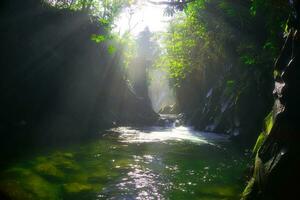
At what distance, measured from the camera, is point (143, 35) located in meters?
81.9

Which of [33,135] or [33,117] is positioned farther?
[33,117]

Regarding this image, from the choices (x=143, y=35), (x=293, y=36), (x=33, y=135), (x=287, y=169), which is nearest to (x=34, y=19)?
(x=33, y=135)

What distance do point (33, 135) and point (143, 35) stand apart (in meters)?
68.3

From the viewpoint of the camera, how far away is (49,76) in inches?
835

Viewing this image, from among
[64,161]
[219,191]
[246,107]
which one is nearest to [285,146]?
[219,191]

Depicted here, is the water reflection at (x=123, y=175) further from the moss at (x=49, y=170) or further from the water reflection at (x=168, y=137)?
the water reflection at (x=168, y=137)

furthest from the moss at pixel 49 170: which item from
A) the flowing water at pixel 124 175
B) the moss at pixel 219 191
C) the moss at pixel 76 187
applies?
the moss at pixel 219 191

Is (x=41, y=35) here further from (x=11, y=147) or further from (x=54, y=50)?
(x=11, y=147)

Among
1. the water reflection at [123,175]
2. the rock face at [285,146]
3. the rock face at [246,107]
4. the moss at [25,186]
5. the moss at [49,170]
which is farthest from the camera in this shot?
the rock face at [246,107]

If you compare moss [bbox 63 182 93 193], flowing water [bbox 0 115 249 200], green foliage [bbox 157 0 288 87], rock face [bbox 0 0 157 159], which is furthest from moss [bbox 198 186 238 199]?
rock face [bbox 0 0 157 159]

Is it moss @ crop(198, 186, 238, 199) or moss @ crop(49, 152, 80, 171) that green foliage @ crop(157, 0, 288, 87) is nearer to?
moss @ crop(198, 186, 238, 199)

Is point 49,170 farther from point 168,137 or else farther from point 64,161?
point 168,137

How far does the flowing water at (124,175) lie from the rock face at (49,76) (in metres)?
3.42

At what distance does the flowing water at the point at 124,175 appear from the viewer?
742 cm
